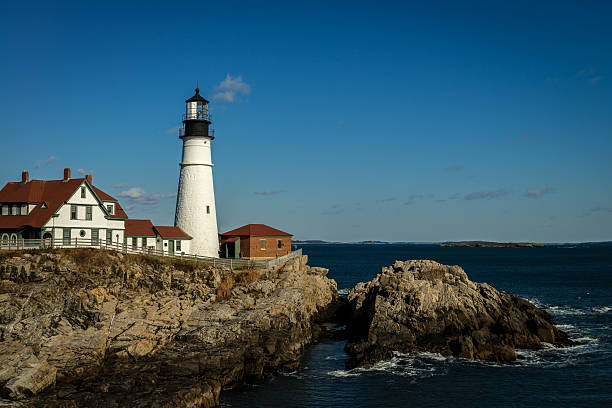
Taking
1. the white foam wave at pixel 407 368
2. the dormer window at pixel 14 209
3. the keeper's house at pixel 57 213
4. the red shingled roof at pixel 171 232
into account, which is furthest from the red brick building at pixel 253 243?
the white foam wave at pixel 407 368

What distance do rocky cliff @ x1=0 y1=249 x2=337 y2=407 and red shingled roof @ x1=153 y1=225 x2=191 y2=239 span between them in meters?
6.18

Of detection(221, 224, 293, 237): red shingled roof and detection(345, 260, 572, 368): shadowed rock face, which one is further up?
detection(221, 224, 293, 237): red shingled roof

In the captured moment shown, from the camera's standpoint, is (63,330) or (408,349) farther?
(408,349)

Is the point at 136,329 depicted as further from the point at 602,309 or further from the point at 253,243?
the point at 602,309

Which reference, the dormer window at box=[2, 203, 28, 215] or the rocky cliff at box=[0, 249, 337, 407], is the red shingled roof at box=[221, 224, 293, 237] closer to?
the rocky cliff at box=[0, 249, 337, 407]

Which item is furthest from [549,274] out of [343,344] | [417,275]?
[343,344]

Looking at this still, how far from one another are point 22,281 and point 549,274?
7444 centimetres

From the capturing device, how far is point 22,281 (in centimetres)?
2875

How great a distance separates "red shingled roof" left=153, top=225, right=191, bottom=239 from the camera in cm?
4012

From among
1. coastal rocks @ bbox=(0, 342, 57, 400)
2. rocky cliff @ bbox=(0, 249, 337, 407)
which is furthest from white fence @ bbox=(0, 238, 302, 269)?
coastal rocks @ bbox=(0, 342, 57, 400)

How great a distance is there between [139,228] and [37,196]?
Result: 7.43 metres

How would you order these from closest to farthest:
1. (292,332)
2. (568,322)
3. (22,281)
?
(22,281) → (292,332) → (568,322)

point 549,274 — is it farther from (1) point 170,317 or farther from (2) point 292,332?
(1) point 170,317

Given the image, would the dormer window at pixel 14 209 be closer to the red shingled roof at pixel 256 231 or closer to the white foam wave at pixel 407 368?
the red shingled roof at pixel 256 231
